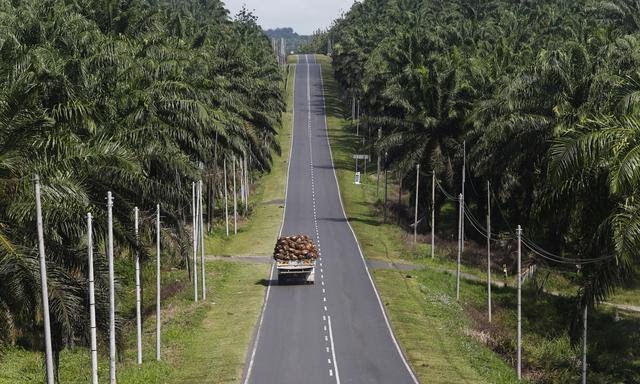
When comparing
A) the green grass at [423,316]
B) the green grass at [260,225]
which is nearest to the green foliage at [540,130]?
the green grass at [423,316]

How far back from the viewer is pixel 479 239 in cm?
7350

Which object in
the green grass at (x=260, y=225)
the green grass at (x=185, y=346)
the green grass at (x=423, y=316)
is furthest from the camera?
the green grass at (x=260, y=225)

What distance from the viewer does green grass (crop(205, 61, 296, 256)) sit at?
68625 mm

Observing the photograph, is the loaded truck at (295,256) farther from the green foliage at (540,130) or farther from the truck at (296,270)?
the green foliage at (540,130)

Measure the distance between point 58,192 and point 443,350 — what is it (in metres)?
22.6

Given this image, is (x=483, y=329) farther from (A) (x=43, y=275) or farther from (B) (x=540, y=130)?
(A) (x=43, y=275)

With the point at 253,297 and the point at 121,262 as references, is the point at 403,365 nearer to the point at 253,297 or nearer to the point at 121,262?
the point at 253,297

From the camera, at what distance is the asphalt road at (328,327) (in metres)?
37.1

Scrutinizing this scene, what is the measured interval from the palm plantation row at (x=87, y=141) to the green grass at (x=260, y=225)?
135 inches

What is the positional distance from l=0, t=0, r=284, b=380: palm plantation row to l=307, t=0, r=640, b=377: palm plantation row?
12.9 meters

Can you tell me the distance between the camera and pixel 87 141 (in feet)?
99.4

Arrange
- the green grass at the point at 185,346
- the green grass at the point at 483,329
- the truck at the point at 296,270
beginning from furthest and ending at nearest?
the truck at the point at 296,270
the green grass at the point at 483,329
the green grass at the point at 185,346

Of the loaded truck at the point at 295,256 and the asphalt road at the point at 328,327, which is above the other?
the loaded truck at the point at 295,256

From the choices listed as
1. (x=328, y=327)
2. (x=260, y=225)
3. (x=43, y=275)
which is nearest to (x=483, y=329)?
(x=328, y=327)
